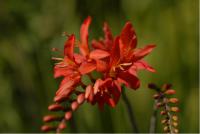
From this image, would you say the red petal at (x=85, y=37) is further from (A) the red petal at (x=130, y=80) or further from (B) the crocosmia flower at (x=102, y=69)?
(A) the red petal at (x=130, y=80)

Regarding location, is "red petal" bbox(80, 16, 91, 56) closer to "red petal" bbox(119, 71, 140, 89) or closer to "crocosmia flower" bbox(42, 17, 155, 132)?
"crocosmia flower" bbox(42, 17, 155, 132)

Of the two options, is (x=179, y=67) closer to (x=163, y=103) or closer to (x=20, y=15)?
(x=20, y=15)

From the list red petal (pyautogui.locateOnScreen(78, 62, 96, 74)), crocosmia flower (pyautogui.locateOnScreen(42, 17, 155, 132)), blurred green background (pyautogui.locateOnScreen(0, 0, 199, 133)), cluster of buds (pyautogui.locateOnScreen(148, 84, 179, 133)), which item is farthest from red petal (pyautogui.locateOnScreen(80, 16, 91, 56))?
blurred green background (pyautogui.locateOnScreen(0, 0, 199, 133))

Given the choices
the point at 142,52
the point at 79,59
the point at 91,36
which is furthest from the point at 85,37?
the point at 91,36

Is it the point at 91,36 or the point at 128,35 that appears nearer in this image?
the point at 128,35

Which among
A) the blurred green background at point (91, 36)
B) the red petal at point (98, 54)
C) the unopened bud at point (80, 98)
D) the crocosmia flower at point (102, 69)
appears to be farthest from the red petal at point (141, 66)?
the blurred green background at point (91, 36)

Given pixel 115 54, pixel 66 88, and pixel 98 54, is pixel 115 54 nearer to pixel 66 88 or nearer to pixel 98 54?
pixel 98 54

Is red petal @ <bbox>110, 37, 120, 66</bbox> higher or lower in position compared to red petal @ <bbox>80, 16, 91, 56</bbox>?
lower
